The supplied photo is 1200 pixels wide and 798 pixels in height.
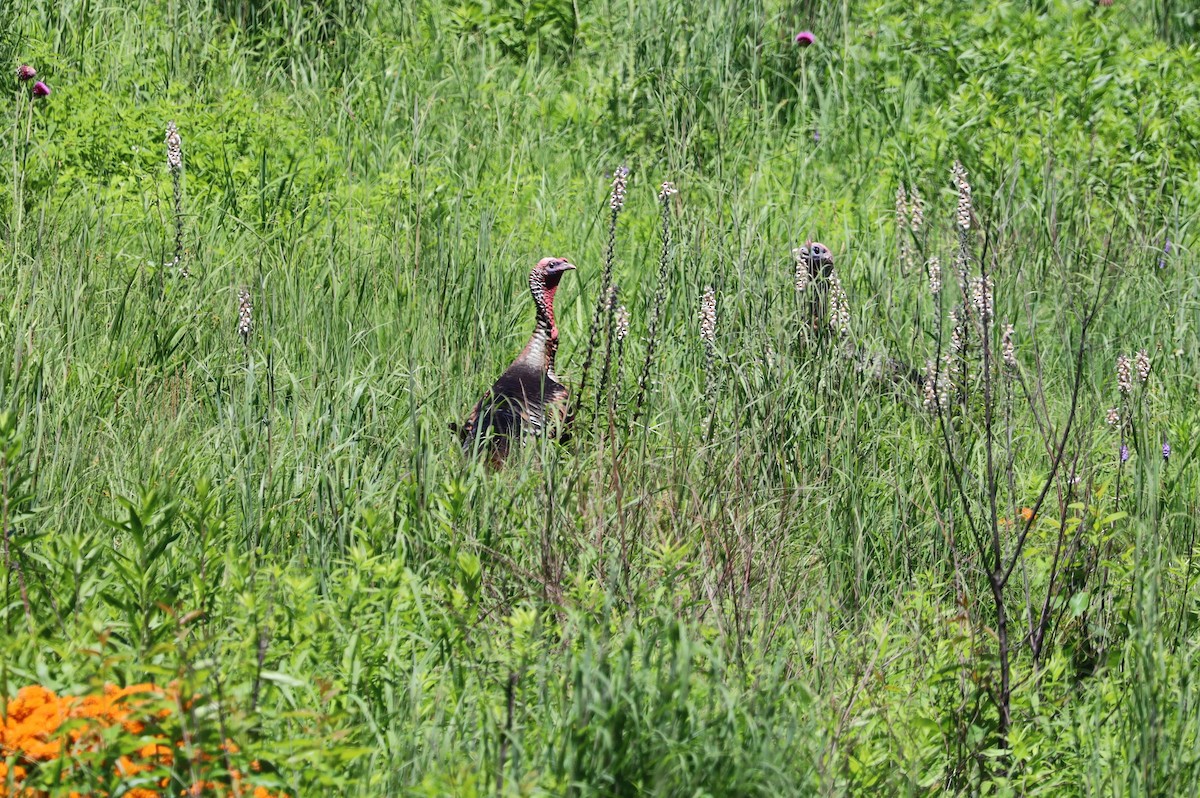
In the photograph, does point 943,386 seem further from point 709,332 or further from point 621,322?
point 621,322

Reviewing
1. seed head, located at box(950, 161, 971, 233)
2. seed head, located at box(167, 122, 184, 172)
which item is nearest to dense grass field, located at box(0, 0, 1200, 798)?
seed head, located at box(950, 161, 971, 233)

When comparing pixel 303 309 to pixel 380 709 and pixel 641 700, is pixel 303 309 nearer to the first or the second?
pixel 380 709

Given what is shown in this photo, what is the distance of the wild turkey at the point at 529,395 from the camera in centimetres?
406

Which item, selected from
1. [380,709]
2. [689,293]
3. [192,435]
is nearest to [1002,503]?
[689,293]

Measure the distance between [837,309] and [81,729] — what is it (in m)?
2.49

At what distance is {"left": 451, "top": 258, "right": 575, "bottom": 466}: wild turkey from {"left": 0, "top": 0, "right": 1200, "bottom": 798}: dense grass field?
0.10m

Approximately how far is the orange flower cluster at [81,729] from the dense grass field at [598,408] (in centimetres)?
2

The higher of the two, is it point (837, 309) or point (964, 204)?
point (964, 204)

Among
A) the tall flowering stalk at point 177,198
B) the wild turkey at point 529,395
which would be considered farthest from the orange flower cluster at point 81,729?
the tall flowering stalk at point 177,198

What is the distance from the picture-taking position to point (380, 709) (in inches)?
109

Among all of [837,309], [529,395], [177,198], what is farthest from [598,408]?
[177,198]

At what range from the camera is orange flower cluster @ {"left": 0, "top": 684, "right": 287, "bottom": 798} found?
2234 millimetres

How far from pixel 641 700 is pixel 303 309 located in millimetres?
2538

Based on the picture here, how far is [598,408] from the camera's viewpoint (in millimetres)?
3816
